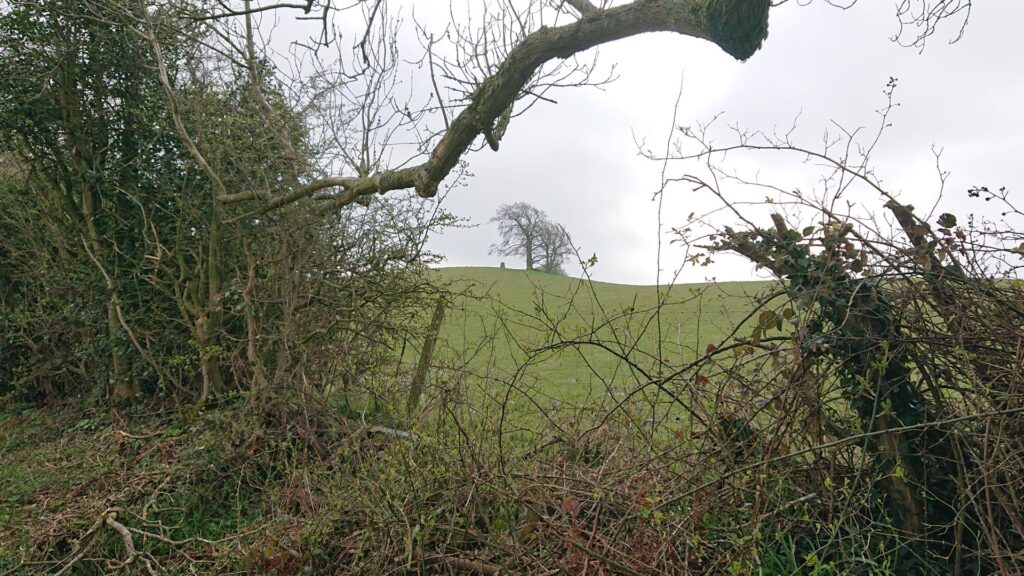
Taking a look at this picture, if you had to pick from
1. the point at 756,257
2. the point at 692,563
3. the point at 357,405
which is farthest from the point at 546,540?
the point at 357,405

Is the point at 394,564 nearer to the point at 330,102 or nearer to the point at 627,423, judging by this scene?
the point at 627,423

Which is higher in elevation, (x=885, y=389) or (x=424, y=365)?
(x=885, y=389)

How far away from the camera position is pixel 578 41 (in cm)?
458

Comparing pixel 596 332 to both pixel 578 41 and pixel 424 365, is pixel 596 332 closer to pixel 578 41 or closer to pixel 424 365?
pixel 424 365

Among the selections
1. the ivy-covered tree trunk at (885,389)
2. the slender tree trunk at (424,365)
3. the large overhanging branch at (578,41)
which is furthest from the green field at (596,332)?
the large overhanging branch at (578,41)

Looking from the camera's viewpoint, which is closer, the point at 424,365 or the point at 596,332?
the point at 596,332

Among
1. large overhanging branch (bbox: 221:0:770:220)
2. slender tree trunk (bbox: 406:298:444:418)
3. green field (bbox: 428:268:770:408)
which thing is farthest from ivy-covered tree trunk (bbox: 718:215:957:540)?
slender tree trunk (bbox: 406:298:444:418)

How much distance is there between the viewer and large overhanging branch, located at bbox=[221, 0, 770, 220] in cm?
396

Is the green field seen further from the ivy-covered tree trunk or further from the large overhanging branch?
the large overhanging branch

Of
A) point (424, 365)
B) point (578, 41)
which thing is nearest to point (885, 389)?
point (578, 41)

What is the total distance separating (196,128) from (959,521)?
820 cm

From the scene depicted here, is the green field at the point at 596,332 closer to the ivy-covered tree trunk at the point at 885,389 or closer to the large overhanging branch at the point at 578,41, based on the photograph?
the ivy-covered tree trunk at the point at 885,389

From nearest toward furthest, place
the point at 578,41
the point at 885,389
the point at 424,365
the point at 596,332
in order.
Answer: the point at 885,389 → the point at 578,41 → the point at 596,332 → the point at 424,365

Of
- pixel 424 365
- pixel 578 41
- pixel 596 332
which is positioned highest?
pixel 578 41
